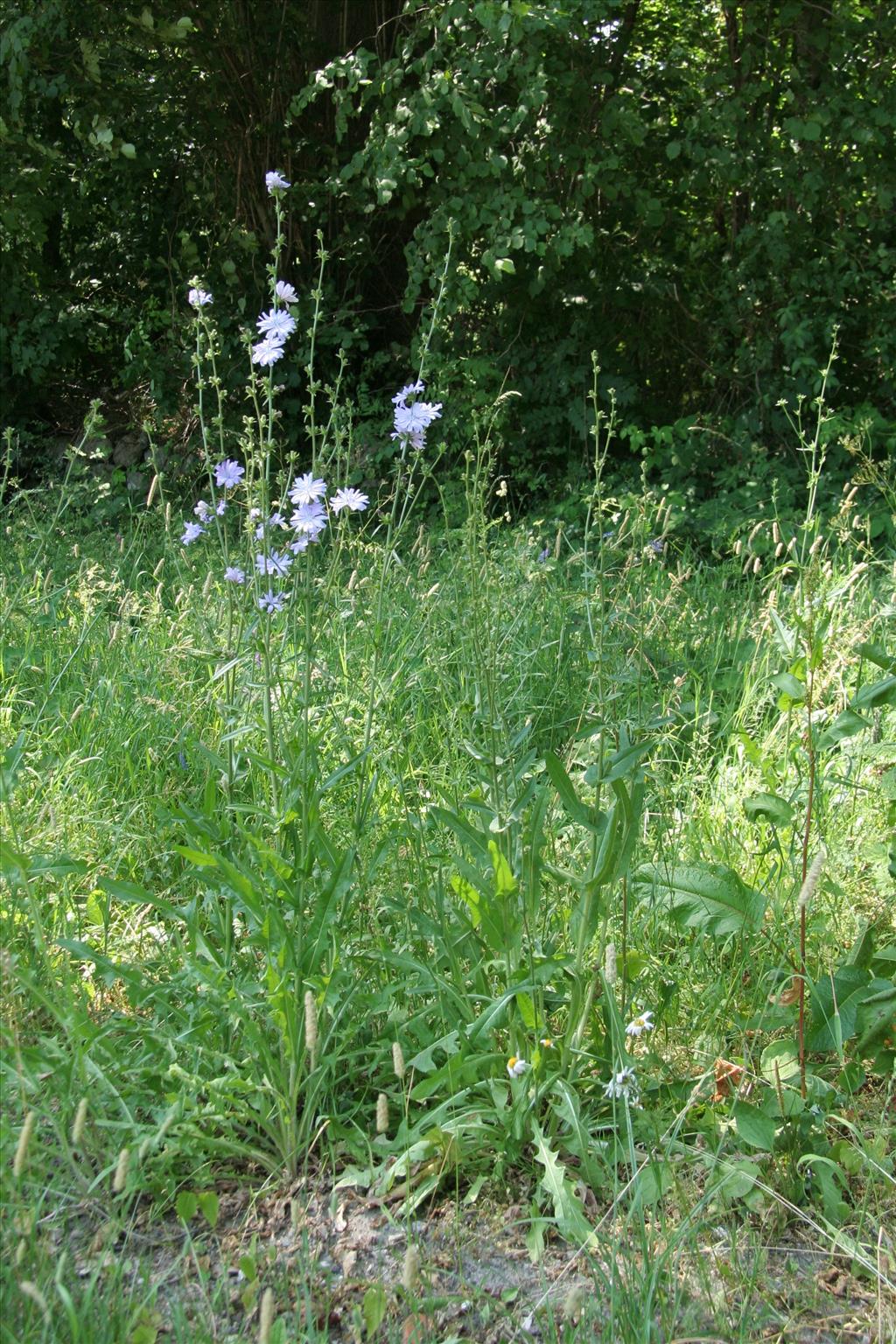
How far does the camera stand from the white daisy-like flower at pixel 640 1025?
70.4 inches

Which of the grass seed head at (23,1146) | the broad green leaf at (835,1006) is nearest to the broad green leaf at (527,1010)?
the broad green leaf at (835,1006)

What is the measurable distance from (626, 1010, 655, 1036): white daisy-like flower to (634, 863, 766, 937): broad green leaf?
17 centimetres

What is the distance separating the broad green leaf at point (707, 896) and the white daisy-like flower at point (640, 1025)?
0.17 metres

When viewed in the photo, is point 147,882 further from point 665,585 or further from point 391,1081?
point 665,585

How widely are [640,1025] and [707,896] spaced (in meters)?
0.27

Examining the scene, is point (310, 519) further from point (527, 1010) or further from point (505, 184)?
point (505, 184)

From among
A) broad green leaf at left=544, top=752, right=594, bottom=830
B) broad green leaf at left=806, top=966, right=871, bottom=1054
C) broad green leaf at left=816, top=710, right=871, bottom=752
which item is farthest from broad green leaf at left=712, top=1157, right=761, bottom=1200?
broad green leaf at left=816, top=710, right=871, bottom=752

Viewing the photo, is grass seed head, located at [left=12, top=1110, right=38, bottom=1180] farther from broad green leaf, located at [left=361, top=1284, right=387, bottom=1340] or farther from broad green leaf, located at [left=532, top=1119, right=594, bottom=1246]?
broad green leaf, located at [left=532, top=1119, right=594, bottom=1246]

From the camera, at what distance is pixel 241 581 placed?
2527mm

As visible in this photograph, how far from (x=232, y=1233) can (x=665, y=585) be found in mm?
2838

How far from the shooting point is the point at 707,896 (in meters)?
1.98

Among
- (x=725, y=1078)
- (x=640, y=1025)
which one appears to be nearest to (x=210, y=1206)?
(x=640, y=1025)

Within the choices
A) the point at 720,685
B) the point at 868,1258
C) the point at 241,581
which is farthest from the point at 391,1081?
the point at 720,685

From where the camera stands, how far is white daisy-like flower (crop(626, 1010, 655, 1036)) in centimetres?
179
